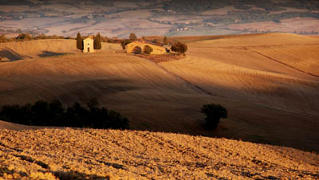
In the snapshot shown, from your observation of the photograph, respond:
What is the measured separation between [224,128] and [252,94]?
1218 inches

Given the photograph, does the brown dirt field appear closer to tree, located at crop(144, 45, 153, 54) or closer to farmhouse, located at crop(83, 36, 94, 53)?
tree, located at crop(144, 45, 153, 54)

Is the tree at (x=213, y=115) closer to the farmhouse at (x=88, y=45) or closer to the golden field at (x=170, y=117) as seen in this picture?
the golden field at (x=170, y=117)

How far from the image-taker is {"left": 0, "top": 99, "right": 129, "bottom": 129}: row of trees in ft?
127

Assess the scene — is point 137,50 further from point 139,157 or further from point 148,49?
point 139,157

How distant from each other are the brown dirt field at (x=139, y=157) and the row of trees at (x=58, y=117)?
30.1 feet

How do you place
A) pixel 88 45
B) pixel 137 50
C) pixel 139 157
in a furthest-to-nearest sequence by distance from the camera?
1. pixel 88 45
2. pixel 137 50
3. pixel 139 157

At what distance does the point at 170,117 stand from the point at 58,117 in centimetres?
1247

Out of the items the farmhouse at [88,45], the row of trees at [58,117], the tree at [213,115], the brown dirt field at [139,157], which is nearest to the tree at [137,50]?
the farmhouse at [88,45]

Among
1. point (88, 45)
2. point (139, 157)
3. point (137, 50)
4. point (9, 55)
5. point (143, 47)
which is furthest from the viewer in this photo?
point (9, 55)

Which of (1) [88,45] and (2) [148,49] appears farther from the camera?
(1) [88,45]

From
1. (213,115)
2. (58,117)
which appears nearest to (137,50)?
(213,115)

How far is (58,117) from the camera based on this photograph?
1551 inches

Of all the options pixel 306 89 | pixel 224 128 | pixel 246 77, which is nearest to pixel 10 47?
pixel 246 77

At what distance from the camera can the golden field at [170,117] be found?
20641 millimetres
